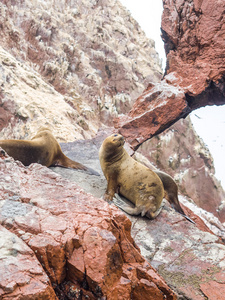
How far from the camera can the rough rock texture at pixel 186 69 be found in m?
6.80

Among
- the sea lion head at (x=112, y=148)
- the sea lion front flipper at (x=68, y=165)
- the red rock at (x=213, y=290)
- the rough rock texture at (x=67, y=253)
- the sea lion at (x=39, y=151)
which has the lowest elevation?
the sea lion front flipper at (x=68, y=165)

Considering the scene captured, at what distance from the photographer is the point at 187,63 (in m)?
7.51

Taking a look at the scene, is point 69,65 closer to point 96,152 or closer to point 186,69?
point 186,69

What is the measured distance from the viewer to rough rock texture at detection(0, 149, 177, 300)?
107cm

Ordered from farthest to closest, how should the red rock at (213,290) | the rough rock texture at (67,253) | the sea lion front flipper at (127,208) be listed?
the sea lion front flipper at (127,208)
the red rock at (213,290)
the rough rock texture at (67,253)

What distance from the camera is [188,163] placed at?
576 inches

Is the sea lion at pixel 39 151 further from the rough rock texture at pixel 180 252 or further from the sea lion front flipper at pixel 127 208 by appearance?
the sea lion front flipper at pixel 127 208

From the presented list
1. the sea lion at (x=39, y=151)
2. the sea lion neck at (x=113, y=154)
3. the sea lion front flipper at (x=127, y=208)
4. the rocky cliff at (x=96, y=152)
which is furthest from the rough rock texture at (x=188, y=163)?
the sea lion front flipper at (x=127, y=208)

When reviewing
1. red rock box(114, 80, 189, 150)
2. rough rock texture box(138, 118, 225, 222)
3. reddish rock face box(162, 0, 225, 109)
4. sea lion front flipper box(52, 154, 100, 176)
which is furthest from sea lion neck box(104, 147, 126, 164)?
rough rock texture box(138, 118, 225, 222)

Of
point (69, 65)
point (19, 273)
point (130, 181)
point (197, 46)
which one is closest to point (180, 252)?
point (130, 181)

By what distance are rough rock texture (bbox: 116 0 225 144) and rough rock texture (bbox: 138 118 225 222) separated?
6.82 metres

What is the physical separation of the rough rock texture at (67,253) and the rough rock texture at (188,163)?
491 inches

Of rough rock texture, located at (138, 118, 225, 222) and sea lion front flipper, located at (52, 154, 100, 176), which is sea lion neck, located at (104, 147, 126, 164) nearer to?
sea lion front flipper, located at (52, 154, 100, 176)

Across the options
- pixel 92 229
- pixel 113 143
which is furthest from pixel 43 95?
pixel 92 229
